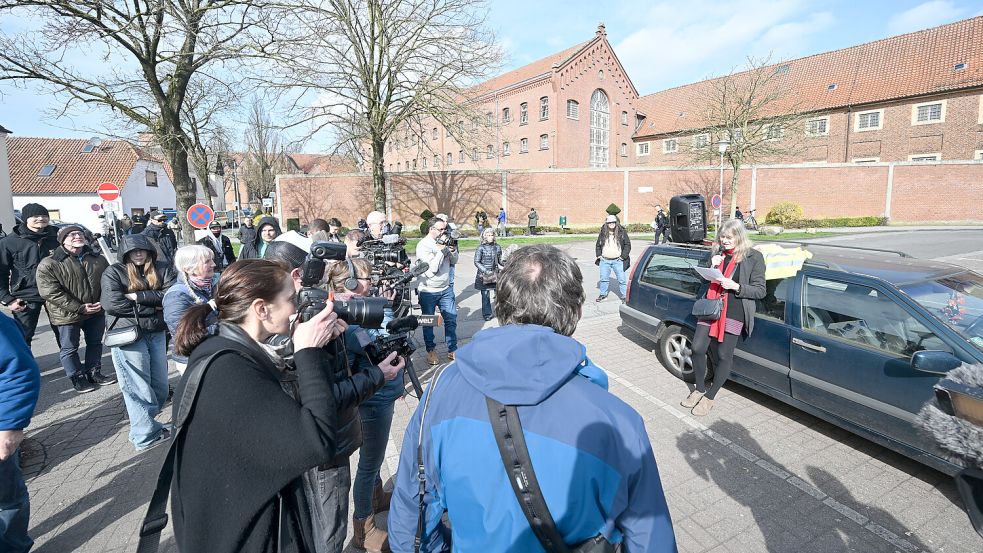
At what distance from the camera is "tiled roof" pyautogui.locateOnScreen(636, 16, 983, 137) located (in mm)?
31422

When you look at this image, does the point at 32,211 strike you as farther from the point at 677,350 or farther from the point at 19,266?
the point at 677,350

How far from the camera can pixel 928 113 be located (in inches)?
1280

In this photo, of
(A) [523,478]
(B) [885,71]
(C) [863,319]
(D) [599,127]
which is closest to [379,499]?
(A) [523,478]

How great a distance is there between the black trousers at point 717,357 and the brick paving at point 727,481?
12.3 inches

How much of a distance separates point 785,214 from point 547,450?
1340 inches

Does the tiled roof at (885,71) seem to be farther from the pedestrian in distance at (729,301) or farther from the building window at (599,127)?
the pedestrian in distance at (729,301)

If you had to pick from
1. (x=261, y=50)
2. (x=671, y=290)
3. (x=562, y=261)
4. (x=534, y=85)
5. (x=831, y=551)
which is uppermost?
(x=534, y=85)

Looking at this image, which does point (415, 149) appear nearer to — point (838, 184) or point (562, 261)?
point (838, 184)

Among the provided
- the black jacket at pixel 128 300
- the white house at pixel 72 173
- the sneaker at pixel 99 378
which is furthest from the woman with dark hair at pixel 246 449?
the white house at pixel 72 173

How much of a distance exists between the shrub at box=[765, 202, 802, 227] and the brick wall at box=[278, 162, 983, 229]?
157 centimetres

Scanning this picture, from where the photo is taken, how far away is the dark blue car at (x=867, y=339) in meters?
3.43

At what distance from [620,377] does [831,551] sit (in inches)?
116

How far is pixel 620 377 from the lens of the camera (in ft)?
19.0

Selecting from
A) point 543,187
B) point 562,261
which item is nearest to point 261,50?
point 562,261
